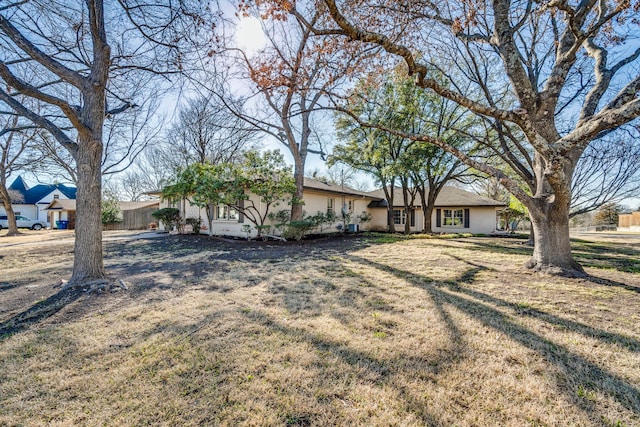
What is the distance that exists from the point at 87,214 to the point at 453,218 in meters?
20.6

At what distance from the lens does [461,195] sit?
68.7 ft

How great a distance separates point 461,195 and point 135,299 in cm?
2164

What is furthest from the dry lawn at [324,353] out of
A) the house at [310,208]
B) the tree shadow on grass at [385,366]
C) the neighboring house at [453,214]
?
the neighboring house at [453,214]

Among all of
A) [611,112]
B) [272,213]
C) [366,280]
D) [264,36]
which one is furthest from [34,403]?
[272,213]

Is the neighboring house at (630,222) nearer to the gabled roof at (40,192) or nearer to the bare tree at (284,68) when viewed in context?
the bare tree at (284,68)

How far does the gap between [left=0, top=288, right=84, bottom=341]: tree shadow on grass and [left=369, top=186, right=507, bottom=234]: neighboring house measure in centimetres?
1600

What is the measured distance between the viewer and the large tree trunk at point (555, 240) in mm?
5770

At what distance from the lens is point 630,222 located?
28.0 m

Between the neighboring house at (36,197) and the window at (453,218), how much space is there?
40015 mm

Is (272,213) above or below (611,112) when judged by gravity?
below

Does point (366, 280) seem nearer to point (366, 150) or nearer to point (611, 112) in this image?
point (611, 112)

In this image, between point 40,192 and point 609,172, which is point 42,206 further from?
point 609,172

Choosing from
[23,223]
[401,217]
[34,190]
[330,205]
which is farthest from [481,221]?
[34,190]

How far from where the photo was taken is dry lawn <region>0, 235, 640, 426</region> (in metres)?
1.96
